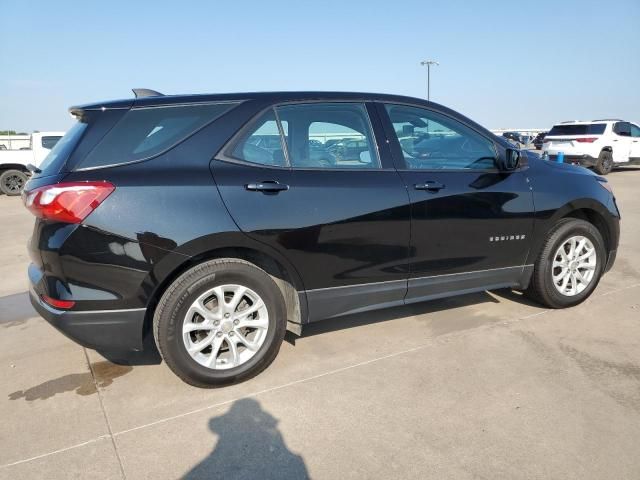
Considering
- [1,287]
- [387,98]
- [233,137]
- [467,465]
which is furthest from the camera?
[1,287]

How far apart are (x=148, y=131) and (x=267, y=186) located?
28.4 inches

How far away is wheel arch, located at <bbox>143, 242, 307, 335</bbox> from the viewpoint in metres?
2.52

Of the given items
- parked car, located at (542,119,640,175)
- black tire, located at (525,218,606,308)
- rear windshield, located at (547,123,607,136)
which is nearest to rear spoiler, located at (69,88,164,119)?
→ black tire, located at (525,218,606,308)

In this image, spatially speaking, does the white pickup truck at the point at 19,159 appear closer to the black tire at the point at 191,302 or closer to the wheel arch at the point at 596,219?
the black tire at the point at 191,302

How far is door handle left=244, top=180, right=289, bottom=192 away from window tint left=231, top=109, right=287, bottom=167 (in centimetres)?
15

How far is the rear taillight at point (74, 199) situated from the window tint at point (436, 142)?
6.18 ft

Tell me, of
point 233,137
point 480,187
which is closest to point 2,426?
point 233,137

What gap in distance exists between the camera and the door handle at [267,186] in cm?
262

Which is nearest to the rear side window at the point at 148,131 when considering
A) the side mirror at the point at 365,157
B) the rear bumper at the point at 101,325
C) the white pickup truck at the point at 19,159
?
the rear bumper at the point at 101,325

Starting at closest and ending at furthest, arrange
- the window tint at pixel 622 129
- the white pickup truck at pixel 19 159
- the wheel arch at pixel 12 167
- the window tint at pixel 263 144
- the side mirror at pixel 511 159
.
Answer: the window tint at pixel 263 144 → the side mirror at pixel 511 159 → the white pickup truck at pixel 19 159 → the wheel arch at pixel 12 167 → the window tint at pixel 622 129

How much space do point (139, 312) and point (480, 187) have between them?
7.85 ft

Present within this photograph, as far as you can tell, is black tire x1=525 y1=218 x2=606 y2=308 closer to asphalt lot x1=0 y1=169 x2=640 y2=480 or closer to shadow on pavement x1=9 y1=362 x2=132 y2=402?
Answer: asphalt lot x1=0 y1=169 x2=640 y2=480

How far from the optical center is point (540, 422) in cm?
236

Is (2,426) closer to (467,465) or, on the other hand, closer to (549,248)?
(467,465)
